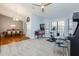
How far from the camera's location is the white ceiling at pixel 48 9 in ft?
7.81

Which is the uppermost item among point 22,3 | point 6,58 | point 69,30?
point 22,3

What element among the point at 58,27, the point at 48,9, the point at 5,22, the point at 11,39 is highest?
the point at 48,9

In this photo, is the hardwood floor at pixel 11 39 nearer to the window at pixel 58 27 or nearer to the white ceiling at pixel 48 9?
the white ceiling at pixel 48 9

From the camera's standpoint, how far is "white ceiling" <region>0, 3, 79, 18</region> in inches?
93.7

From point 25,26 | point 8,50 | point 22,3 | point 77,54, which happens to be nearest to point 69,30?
point 77,54

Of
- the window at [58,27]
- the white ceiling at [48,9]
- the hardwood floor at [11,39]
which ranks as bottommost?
the hardwood floor at [11,39]

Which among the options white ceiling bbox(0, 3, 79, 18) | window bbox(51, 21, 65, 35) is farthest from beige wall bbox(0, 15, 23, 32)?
window bbox(51, 21, 65, 35)

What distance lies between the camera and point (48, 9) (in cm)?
245

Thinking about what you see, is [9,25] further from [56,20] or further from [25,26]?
[56,20]

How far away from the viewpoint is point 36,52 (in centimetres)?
243

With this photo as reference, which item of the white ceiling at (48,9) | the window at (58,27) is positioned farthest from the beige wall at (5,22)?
the window at (58,27)

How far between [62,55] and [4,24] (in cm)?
139

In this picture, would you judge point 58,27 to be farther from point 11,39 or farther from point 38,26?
point 11,39

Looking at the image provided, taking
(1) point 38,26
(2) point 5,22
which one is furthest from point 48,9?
(2) point 5,22
